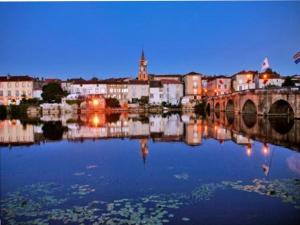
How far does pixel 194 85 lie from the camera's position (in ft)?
231

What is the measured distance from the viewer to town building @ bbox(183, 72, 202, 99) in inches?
2770

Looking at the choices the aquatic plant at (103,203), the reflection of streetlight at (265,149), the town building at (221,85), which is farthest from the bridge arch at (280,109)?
the town building at (221,85)

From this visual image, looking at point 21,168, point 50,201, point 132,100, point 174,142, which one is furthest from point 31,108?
point 50,201

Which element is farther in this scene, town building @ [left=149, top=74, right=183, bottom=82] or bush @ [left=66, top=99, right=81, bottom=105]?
town building @ [left=149, top=74, right=183, bottom=82]

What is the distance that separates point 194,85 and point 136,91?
11.7 m

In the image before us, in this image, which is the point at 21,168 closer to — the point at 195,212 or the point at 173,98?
the point at 195,212

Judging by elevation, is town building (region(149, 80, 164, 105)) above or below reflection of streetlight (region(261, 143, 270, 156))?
above

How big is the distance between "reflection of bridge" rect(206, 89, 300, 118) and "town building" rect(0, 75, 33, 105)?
3849 centimetres

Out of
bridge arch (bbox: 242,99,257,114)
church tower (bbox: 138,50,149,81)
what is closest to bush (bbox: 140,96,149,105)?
church tower (bbox: 138,50,149,81)

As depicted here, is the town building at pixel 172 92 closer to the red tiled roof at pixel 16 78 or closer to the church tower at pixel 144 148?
the red tiled roof at pixel 16 78

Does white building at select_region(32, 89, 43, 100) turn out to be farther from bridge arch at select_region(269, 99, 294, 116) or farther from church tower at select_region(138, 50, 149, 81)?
bridge arch at select_region(269, 99, 294, 116)

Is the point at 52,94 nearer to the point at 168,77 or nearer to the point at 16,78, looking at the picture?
the point at 16,78

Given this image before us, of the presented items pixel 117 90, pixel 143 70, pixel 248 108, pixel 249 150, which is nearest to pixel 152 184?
pixel 249 150

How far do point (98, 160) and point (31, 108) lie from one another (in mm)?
51124
